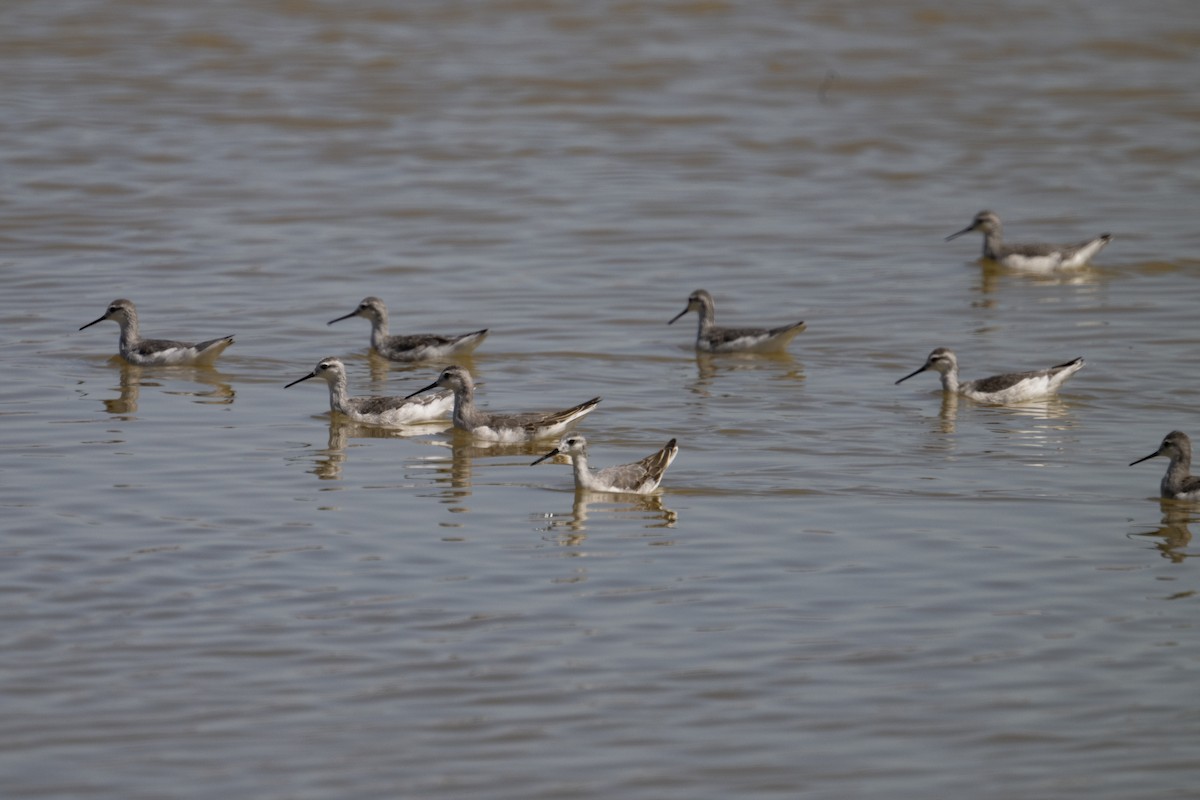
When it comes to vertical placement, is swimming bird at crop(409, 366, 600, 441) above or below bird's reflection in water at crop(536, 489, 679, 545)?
above

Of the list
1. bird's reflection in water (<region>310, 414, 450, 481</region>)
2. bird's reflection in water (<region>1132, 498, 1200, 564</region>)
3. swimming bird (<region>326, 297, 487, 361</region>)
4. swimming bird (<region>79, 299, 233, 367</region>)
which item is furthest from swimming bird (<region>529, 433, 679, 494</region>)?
swimming bird (<region>79, 299, 233, 367</region>)

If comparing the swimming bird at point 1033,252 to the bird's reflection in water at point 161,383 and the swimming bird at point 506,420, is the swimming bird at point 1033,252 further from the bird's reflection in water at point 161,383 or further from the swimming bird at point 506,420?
the bird's reflection in water at point 161,383

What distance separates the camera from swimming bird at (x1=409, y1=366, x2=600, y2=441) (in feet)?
49.1

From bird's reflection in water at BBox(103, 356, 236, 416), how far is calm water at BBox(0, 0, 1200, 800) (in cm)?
12

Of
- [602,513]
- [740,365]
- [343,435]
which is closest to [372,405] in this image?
[343,435]

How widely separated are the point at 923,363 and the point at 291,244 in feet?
30.3

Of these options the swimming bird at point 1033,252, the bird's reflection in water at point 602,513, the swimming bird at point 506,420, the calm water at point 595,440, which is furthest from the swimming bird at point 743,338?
the bird's reflection in water at point 602,513

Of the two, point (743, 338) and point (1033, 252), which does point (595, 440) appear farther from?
point (1033, 252)

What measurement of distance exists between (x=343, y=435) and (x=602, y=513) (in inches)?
133

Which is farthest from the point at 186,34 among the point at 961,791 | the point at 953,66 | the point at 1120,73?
the point at 961,791

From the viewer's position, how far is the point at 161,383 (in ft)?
55.9

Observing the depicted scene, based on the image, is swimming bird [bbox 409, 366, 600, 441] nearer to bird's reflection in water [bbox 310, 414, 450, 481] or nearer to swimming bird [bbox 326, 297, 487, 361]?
bird's reflection in water [bbox 310, 414, 450, 481]

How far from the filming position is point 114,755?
8.50 metres

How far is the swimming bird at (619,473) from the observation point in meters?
13.0
